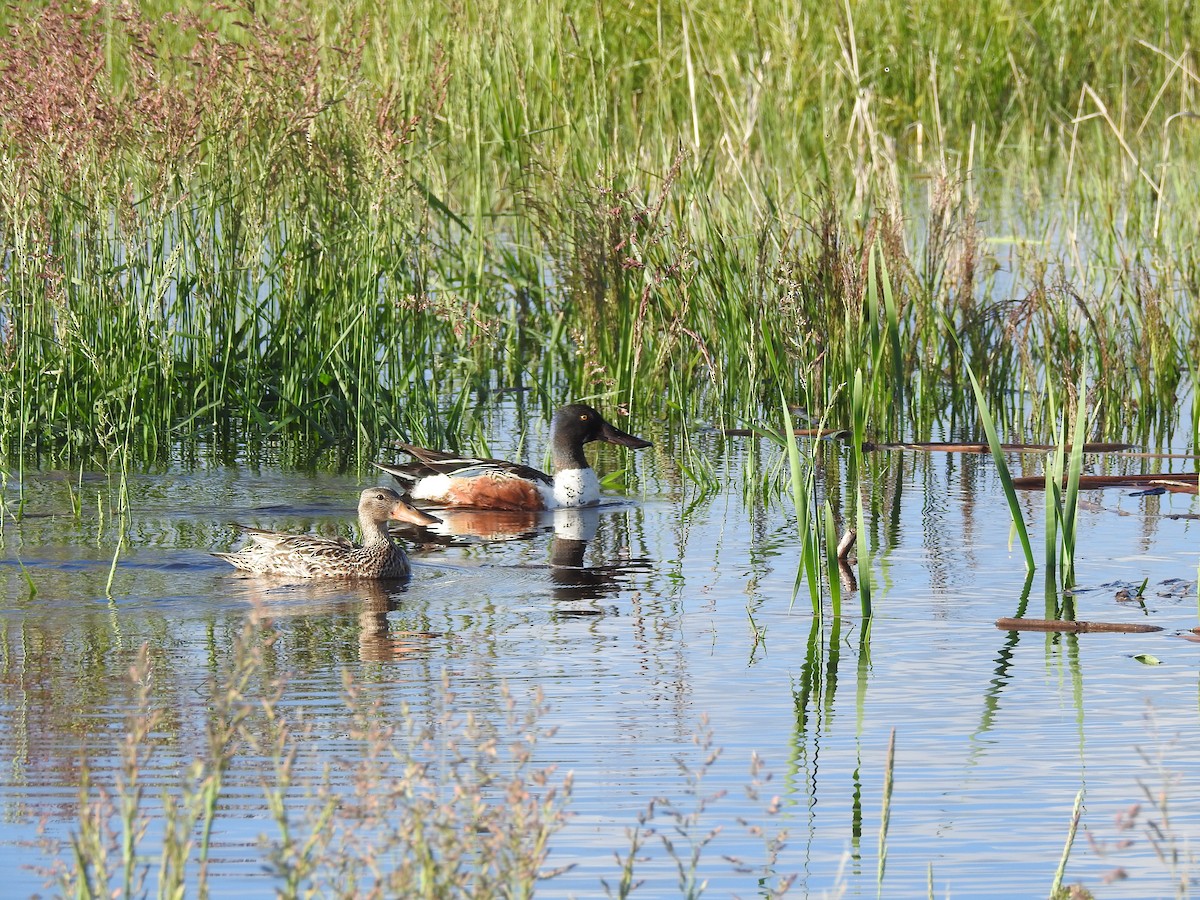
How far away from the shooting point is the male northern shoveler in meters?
9.45

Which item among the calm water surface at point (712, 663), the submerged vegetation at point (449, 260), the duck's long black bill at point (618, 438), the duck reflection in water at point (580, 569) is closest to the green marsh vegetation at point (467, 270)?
the submerged vegetation at point (449, 260)

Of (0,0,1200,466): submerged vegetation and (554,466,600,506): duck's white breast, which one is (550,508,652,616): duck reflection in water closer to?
(554,466,600,506): duck's white breast

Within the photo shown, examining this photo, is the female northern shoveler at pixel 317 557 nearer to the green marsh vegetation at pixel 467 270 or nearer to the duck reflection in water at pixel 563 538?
the green marsh vegetation at pixel 467 270

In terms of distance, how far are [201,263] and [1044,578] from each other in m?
4.25

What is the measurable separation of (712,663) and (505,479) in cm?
343

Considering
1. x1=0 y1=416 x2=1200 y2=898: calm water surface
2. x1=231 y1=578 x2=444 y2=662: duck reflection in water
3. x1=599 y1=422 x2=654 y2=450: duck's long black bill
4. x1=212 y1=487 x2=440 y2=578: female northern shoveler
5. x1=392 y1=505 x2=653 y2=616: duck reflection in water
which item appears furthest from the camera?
x1=599 y1=422 x2=654 y2=450: duck's long black bill

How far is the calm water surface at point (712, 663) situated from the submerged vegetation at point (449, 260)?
58 centimetres

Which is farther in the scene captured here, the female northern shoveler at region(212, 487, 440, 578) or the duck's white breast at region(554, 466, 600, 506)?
the duck's white breast at region(554, 466, 600, 506)

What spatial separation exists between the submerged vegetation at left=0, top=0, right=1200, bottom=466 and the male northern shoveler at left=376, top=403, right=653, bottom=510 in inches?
15.8

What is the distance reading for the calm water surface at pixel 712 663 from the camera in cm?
462

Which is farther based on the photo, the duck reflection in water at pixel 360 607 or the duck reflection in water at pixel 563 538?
the duck reflection in water at pixel 563 538

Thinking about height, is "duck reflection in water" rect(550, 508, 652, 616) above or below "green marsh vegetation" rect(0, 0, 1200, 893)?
below

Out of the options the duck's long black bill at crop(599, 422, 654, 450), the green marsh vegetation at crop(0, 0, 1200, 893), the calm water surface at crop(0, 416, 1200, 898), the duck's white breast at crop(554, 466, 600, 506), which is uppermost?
the green marsh vegetation at crop(0, 0, 1200, 893)

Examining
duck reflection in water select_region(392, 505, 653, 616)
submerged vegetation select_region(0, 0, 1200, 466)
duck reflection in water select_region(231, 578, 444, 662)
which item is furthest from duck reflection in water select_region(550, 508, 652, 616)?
submerged vegetation select_region(0, 0, 1200, 466)
